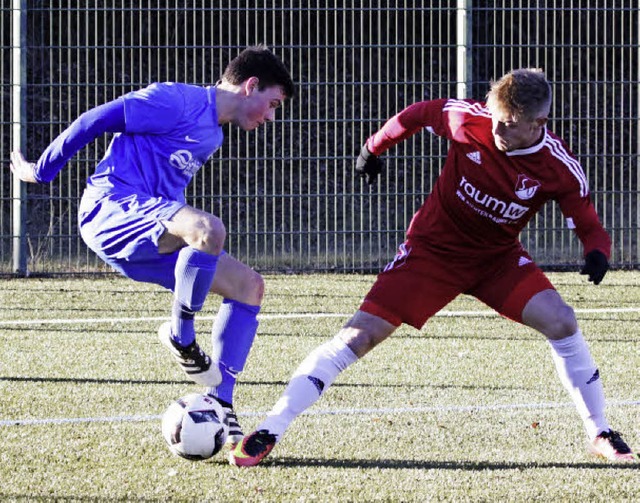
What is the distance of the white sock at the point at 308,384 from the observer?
16.1 ft

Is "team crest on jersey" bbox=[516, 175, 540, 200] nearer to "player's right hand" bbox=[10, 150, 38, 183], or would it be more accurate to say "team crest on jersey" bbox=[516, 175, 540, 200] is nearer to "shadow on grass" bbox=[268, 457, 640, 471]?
"shadow on grass" bbox=[268, 457, 640, 471]

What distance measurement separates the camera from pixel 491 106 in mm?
4816

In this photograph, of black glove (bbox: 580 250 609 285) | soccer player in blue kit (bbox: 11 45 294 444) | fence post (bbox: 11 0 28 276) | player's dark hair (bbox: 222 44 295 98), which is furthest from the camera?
fence post (bbox: 11 0 28 276)

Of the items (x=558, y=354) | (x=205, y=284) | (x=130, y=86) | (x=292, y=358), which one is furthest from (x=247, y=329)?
(x=130, y=86)

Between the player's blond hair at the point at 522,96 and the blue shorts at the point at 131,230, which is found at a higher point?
the player's blond hair at the point at 522,96

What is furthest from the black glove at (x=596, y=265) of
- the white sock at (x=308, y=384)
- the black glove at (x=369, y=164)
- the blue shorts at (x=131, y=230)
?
the blue shorts at (x=131, y=230)

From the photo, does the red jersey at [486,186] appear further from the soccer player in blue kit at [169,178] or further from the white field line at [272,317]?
the white field line at [272,317]

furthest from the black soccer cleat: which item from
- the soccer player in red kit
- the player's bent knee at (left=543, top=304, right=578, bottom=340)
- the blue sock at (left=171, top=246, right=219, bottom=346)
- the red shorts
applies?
the blue sock at (left=171, top=246, right=219, bottom=346)

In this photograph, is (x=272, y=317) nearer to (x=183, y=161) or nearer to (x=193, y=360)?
(x=183, y=161)

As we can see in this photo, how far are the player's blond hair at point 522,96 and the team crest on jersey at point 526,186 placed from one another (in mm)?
308

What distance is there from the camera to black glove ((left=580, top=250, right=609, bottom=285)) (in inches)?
184

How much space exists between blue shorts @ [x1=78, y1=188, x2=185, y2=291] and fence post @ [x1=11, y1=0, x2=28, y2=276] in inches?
243

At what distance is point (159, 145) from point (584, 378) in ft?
6.67

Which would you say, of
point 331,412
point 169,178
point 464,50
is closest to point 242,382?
point 331,412
